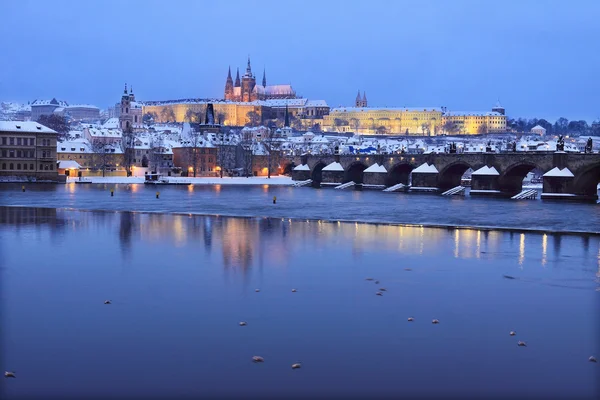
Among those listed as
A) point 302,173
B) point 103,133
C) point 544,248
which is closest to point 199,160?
point 302,173

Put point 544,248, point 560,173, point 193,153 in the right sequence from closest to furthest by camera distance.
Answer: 1. point 544,248
2. point 560,173
3. point 193,153

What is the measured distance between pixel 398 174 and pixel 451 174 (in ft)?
29.7

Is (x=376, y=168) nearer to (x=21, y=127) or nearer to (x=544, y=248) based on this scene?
(x=21, y=127)

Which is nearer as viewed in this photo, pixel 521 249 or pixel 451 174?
pixel 521 249

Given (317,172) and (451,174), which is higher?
(451,174)

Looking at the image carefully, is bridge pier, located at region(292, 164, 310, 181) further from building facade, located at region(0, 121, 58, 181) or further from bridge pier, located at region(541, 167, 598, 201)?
bridge pier, located at region(541, 167, 598, 201)

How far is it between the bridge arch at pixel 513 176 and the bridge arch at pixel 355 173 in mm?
23044

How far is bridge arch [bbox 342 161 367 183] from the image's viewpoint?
90.7 meters

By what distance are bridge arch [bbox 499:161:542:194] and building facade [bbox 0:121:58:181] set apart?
4950cm

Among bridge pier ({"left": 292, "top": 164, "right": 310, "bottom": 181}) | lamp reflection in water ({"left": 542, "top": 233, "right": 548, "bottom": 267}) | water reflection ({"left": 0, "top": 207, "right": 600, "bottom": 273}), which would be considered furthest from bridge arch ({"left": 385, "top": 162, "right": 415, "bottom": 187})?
lamp reflection in water ({"left": 542, "top": 233, "right": 548, "bottom": 267})

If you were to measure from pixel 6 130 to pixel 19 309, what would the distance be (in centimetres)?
7369

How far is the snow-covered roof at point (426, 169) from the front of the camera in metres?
76.1

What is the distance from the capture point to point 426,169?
7650 cm

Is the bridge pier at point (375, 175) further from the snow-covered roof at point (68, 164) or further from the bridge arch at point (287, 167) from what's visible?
the snow-covered roof at point (68, 164)
